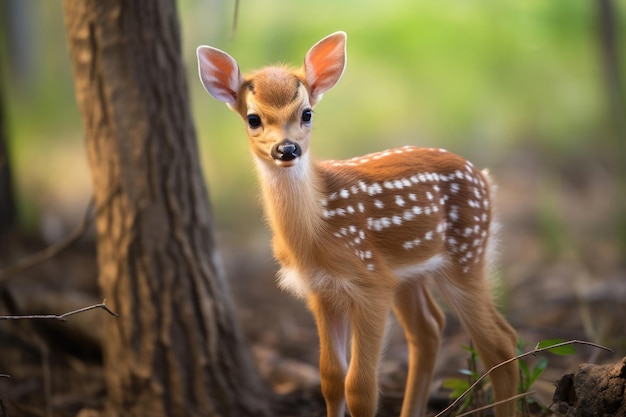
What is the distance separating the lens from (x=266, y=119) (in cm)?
221

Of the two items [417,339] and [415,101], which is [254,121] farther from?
[415,101]

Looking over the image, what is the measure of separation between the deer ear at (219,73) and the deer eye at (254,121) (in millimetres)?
132

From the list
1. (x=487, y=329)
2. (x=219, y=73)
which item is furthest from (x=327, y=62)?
(x=487, y=329)

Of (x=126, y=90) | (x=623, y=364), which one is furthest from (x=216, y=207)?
(x=623, y=364)

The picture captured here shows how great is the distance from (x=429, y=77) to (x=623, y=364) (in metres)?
4.68

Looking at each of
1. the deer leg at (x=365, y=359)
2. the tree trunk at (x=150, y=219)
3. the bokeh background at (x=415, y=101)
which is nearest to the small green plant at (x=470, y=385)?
the deer leg at (x=365, y=359)

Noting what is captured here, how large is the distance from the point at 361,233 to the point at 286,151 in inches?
18.1

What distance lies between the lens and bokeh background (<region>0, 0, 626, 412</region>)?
6.04 meters

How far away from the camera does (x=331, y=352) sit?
8.12 ft

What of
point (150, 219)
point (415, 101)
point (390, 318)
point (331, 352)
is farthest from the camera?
point (415, 101)

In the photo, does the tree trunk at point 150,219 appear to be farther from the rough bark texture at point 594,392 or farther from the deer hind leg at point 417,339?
the rough bark texture at point 594,392

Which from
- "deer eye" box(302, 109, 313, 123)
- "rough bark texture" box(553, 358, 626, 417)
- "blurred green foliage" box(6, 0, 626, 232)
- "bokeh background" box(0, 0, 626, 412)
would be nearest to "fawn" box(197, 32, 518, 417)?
"deer eye" box(302, 109, 313, 123)

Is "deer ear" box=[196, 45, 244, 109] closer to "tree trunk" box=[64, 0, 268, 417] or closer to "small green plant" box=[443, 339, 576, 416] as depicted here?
"tree trunk" box=[64, 0, 268, 417]

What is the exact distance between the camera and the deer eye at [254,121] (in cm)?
223
